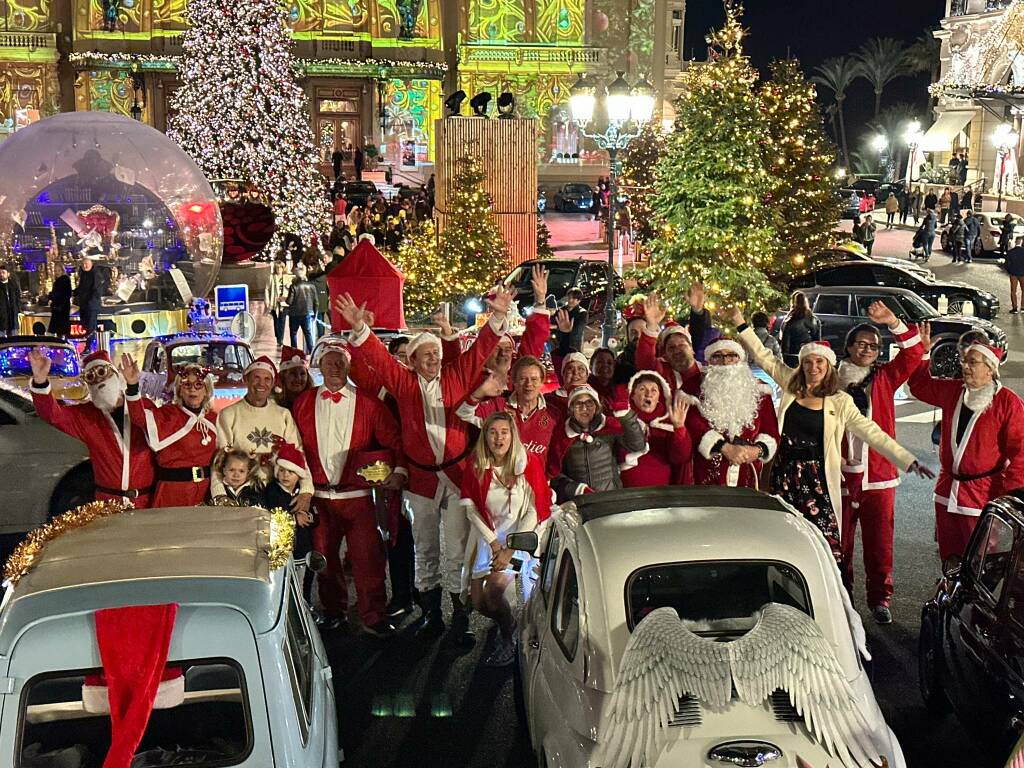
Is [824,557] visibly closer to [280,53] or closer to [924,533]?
[924,533]

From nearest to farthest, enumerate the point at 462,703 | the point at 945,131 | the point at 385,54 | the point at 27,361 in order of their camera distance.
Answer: the point at 462,703 → the point at 27,361 → the point at 385,54 → the point at 945,131

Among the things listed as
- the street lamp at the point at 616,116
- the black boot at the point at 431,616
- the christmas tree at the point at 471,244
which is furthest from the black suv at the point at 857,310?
the black boot at the point at 431,616

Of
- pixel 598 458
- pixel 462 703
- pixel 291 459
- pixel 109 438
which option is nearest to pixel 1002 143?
pixel 598 458

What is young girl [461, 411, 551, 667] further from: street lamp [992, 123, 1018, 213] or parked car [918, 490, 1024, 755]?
street lamp [992, 123, 1018, 213]

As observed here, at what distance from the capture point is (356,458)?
24.1ft

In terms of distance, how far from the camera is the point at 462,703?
263 inches

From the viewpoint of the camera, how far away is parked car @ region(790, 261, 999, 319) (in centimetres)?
2136

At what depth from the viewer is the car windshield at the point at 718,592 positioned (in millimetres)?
4797

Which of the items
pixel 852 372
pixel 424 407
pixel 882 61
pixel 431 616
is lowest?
pixel 431 616

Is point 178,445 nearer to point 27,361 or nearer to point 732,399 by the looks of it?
point 732,399

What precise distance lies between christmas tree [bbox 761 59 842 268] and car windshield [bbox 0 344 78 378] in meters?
14.3

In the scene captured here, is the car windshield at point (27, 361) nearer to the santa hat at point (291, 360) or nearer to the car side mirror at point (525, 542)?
the santa hat at point (291, 360)

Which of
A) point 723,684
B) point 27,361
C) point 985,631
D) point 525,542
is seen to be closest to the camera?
point 723,684

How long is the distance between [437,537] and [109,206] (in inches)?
469
